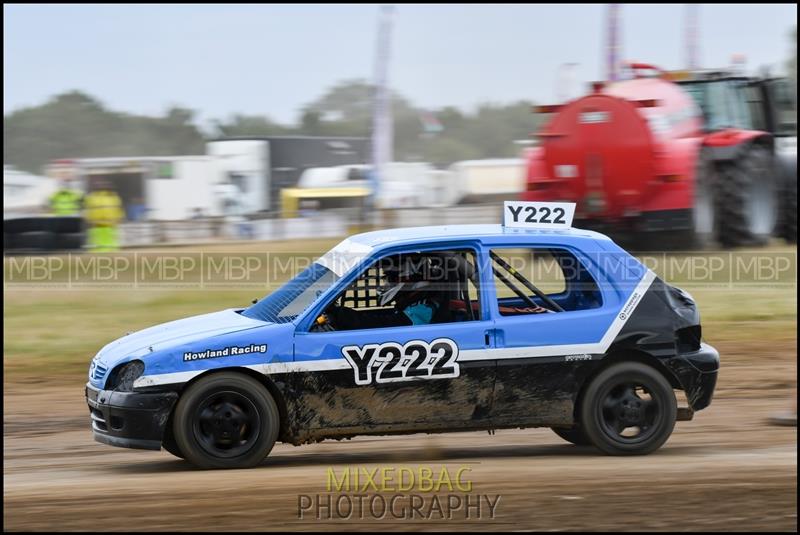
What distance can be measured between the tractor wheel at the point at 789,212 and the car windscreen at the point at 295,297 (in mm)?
13111

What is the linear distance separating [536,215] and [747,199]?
35.8 ft

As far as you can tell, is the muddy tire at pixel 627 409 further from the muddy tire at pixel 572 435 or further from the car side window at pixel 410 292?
the car side window at pixel 410 292

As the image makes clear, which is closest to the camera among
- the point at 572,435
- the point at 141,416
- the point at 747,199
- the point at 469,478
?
the point at 469,478

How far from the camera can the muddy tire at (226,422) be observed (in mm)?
6184

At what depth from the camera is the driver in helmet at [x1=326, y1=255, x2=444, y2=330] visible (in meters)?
6.68

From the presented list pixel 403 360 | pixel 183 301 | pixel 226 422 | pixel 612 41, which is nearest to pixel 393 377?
pixel 403 360

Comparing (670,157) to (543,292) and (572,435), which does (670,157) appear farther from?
(572,435)

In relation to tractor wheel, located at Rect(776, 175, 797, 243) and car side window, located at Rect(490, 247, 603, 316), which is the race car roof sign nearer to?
car side window, located at Rect(490, 247, 603, 316)

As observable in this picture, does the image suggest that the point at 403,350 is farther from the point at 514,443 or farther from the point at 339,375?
the point at 514,443

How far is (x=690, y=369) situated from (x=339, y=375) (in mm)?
2196

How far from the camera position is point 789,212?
18.3m

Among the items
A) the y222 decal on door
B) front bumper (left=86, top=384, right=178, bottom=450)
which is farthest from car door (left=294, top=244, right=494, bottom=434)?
front bumper (left=86, top=384, right=178, bottom=450)

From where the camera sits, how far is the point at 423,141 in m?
49.3

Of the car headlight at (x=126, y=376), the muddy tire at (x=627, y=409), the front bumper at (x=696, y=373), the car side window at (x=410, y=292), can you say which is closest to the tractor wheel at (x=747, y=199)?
the front bumper at (x=696, y=373)
